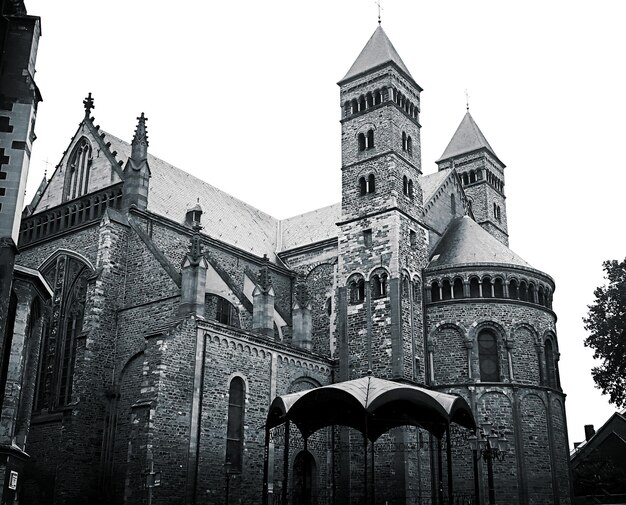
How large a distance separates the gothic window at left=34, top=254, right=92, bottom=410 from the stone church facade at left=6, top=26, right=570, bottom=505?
8 centimetres

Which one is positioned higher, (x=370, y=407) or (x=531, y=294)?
(x=531, y=294)

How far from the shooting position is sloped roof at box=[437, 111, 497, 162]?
5215 centimetres

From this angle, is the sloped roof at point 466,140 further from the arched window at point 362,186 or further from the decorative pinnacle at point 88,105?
the decorative pinnacle at point 88,105

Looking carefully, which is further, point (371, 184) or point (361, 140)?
point (361, 140)

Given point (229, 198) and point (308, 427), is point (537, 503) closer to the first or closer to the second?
point (308, 427)

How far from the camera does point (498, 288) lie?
38.4 meters

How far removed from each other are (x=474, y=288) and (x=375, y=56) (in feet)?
47.1

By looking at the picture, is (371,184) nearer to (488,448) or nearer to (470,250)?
(470,250)

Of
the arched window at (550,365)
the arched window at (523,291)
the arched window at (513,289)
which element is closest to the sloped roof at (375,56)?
the arched window at (513,289)

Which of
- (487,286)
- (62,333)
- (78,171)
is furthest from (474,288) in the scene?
(78,171)

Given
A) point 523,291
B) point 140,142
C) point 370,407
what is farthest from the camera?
point 523,291

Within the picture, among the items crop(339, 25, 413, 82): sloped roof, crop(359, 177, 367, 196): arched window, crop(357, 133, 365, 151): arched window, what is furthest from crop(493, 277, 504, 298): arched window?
crop(339, 25, 413, 82): sloped roof

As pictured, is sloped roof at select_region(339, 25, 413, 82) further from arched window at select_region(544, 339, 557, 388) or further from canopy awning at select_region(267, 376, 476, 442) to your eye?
canopy awning at select_region(267, 376, 476, 442)

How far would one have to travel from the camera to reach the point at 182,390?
2947 centimetres
